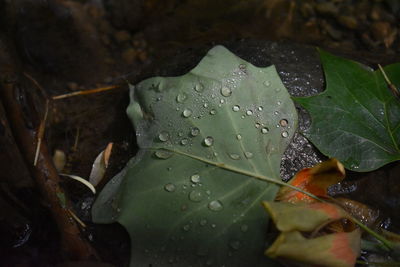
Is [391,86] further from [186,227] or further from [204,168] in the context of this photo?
[186,227]

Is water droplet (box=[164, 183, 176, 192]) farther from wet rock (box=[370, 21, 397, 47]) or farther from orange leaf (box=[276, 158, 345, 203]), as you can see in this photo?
wet rock (box=[370, 21, 397, 47])

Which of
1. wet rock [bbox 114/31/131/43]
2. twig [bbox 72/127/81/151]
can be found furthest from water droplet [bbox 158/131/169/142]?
wet rock [bbox 114/31/131/43]

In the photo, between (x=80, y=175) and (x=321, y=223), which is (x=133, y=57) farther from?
(x=321, y=223)

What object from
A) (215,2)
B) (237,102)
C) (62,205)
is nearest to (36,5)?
(215,2)

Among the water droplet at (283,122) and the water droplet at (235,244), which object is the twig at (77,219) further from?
the water droplet at (283,122)

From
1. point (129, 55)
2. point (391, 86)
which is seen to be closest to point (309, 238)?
point (391, 86)

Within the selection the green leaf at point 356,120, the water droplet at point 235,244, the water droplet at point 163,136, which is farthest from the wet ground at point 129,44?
the water droplet at point 235,244

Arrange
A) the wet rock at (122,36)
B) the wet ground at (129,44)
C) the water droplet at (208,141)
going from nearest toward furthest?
the water droplet at (208,141) → the wet ground at (129,44) → the wet rock at (122,36)
